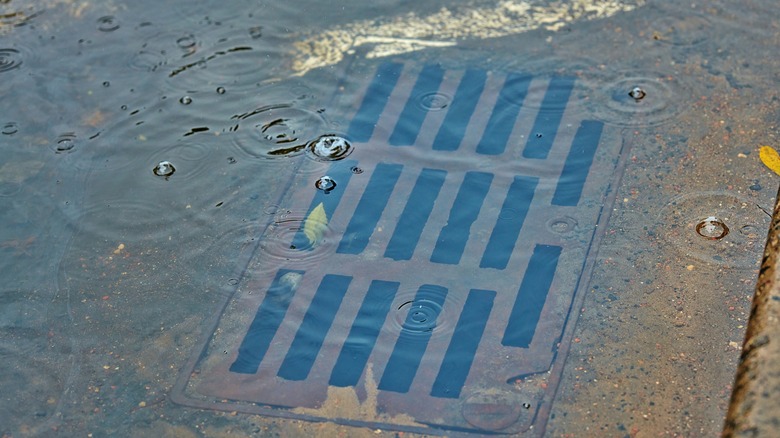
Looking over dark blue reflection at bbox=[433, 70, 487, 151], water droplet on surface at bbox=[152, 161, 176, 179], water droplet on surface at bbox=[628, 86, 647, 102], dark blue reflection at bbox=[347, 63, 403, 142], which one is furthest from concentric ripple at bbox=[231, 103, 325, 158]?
water droplet on surface at bbox=[628, 86, 647, 102]

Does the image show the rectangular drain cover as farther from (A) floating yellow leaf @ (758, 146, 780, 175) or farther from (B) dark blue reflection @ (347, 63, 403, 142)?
(A) floating yellow leaf @ (758, 146, 780, 175)

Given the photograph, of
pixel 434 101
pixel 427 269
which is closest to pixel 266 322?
pixel 427 269

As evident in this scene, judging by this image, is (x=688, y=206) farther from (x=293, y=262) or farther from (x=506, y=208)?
(x=293, y=262)

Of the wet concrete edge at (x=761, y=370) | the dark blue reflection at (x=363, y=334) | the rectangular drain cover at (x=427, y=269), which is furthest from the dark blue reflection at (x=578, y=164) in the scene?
the wet concrete edge at (x=761, y=370)

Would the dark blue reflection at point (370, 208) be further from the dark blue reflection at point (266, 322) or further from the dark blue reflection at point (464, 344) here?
the dark blue reflection at point (464, 344)

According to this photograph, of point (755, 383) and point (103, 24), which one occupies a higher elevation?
point (755, 383)

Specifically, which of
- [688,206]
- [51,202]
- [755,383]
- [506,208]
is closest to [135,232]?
[51,202]
